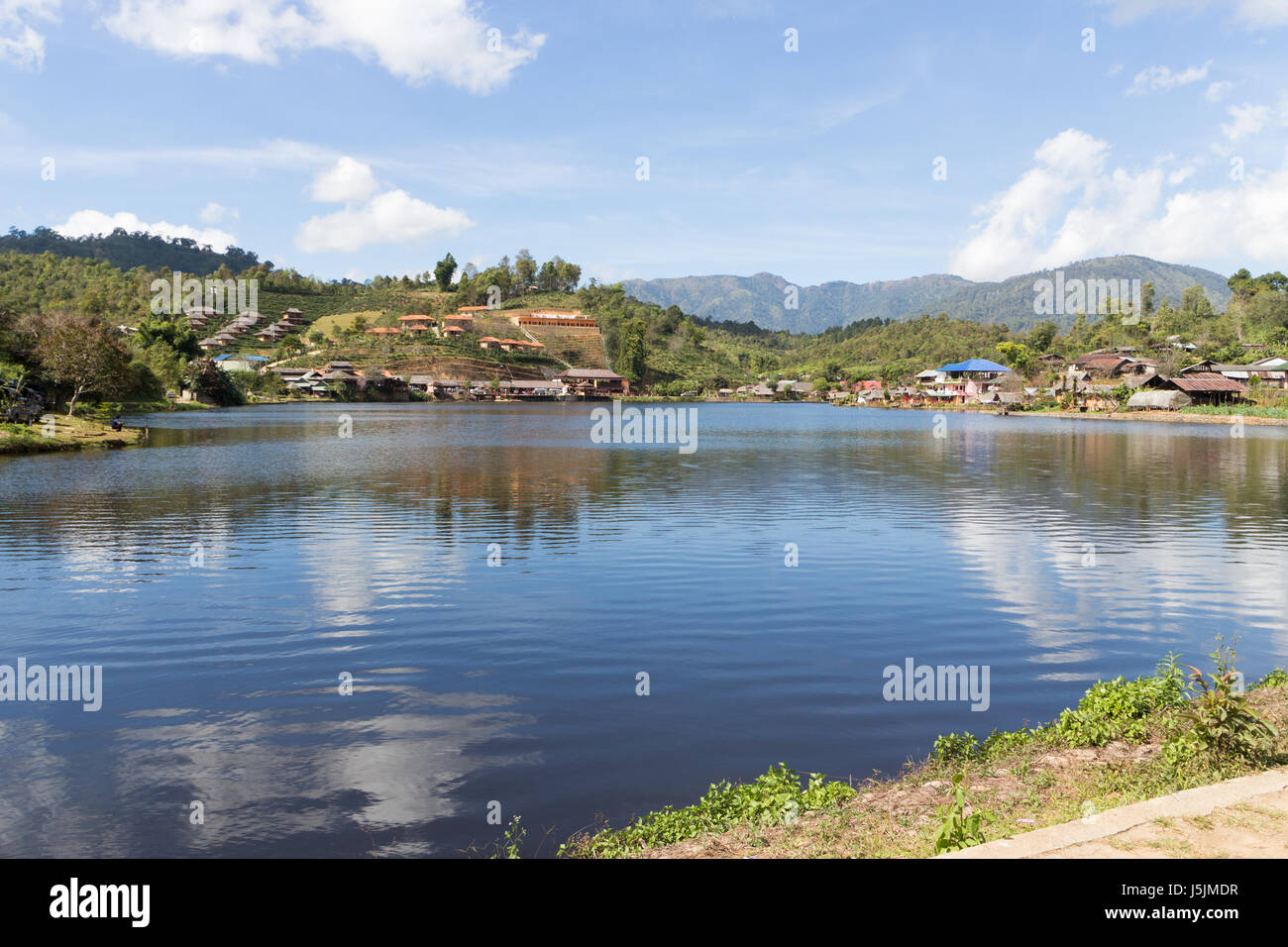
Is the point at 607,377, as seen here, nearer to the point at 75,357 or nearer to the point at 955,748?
the point at 75,357

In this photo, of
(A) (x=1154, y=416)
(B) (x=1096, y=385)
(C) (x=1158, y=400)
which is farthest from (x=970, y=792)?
(B) (x=1096, y=385)

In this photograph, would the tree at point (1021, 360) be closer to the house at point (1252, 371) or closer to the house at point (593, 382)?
the house at point (1252, 371)

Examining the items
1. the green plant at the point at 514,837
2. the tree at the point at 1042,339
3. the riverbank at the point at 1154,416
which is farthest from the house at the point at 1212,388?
the green plant at the point at 514,837

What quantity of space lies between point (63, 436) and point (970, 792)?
5837cm

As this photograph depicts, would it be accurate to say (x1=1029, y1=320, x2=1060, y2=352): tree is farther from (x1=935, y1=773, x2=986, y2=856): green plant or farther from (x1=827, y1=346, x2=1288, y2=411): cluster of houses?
(x1=935, y1=773, x2=986, y2=856): green plant

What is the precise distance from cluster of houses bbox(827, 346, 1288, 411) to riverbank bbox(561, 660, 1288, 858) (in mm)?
117191

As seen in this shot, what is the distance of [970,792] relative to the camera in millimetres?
8523

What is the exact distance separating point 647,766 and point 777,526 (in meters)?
17.7

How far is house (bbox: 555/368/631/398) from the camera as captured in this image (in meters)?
191

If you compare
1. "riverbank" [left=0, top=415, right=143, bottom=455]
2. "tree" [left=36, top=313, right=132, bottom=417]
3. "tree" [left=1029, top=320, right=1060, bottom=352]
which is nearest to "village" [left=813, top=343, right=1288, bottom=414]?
"tree" [left=1029, top=320, right=1060, bottom=352]

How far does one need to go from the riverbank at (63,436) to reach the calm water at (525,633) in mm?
14657

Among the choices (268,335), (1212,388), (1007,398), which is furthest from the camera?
(268,335)
